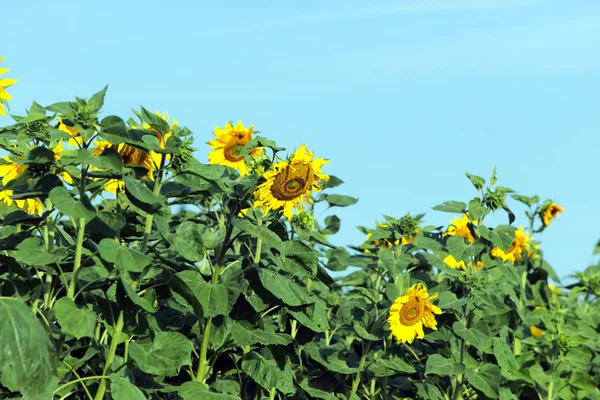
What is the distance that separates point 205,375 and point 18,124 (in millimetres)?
1653

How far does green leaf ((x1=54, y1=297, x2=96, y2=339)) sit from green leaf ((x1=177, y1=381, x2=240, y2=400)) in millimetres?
734

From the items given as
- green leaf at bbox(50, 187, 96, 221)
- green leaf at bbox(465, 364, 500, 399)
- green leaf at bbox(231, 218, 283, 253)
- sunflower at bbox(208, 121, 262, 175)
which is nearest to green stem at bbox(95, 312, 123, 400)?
green leaf at bbox(50, 187, 96, 221)

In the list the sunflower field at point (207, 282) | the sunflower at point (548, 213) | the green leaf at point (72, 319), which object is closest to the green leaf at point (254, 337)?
the sunflower field at point (207, 282)

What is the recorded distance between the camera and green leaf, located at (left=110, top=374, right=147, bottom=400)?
4059 mm

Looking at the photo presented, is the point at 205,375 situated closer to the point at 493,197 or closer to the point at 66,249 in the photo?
the point at 66,249

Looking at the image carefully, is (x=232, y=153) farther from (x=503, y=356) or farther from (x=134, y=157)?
(x=503, y=356)

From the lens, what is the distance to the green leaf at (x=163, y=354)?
14.5 ft

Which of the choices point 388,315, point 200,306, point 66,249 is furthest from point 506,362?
point 66,249

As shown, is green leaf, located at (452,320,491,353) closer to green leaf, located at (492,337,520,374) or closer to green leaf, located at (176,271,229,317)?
green leaf, located at (492,337,520,374)

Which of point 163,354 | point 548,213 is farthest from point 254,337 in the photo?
point 548,213

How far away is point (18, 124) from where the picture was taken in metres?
5.07

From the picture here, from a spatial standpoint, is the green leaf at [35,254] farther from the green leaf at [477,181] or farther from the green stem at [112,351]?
the green leaf at [477,181]

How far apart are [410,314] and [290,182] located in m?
1.29

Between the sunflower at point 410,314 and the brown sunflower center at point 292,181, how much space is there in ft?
3.53
